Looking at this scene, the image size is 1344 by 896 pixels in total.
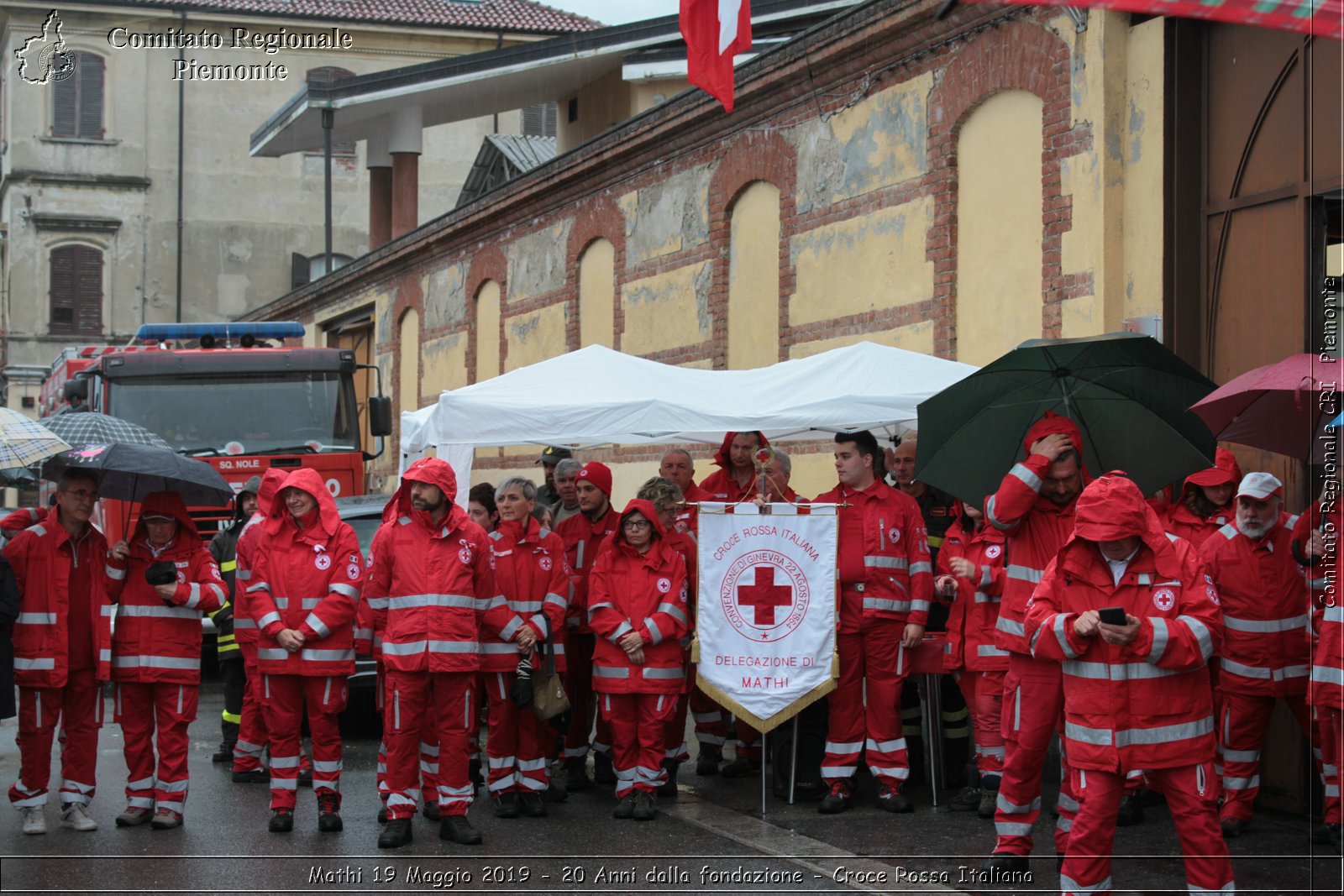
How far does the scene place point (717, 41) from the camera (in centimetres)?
1382

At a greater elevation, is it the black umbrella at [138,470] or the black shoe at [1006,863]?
the black umbrella at [138,470]

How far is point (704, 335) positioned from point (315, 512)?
886 centimetres

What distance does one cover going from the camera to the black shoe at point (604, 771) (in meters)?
10.1

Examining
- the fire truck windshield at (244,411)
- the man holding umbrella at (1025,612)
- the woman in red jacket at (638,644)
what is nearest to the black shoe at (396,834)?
the woman in red jacket at (638,644)

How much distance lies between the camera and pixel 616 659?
902 centimetres

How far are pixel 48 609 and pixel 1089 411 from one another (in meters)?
5.58

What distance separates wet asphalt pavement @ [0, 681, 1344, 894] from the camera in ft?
23.9

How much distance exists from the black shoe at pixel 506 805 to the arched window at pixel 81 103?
39.4 meters

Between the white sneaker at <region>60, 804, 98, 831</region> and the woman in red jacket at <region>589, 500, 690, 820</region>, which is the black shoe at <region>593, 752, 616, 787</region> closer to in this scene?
the woman in red jacket at <region>589, 500, 690, 820</region>

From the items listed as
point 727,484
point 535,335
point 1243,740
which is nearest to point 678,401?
point 727,484

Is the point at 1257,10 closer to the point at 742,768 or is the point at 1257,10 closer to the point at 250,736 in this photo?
the point at 742,768

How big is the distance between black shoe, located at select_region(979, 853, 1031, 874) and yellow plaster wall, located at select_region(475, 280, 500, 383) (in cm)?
1632

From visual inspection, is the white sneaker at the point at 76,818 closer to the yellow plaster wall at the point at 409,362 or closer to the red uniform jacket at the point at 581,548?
the red uniform jacket at the point at 581,548

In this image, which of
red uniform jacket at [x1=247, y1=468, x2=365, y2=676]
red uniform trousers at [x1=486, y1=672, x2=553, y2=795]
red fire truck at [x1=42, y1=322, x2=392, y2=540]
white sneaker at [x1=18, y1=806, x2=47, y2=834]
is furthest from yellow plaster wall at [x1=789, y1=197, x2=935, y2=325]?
white sneaker at [x1=18, y1=806, x2=47, y2=834]
